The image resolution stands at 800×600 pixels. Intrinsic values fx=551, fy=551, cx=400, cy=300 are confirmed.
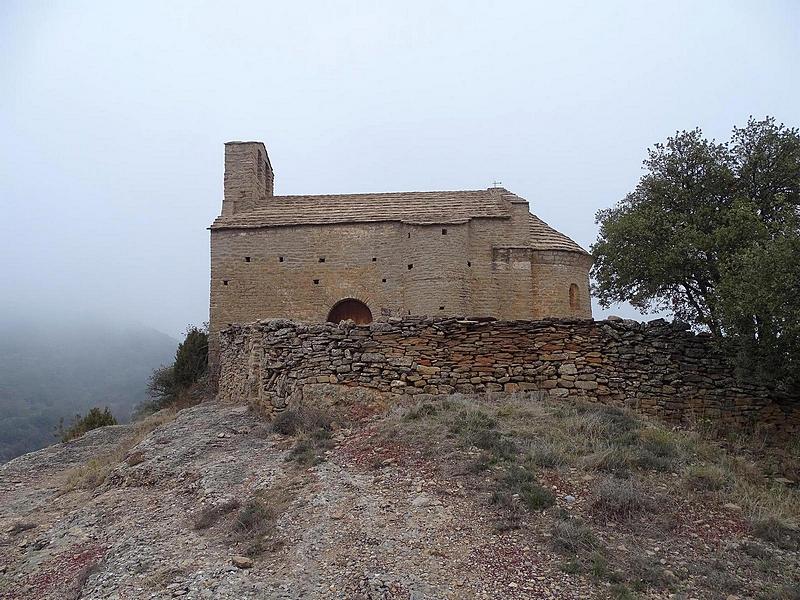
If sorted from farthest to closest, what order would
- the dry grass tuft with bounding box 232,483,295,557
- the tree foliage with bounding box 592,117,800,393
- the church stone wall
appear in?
the church stone wall
the tree foliage with bounding box 592,117,800,393
the dry grass tuft with bounding box 232,483,295,557

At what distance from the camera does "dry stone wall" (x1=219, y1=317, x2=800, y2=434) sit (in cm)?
934

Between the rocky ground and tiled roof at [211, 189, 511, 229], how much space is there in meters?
12.0

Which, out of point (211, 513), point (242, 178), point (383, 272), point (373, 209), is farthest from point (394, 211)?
point (211, 513)

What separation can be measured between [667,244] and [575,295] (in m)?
8.37

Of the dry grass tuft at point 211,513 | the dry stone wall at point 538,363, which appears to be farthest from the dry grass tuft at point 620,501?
the dry grass tuft at point 211,513

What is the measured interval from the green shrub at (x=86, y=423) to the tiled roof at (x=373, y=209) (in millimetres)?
7432

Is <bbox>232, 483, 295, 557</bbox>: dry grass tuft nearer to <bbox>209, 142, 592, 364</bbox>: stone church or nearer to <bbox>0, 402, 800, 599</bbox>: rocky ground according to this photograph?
<bbox>0, 402, 800, 599</bbox>: rocky ground

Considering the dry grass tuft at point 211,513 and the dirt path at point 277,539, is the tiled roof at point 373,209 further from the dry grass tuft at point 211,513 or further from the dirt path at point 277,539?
the dry grass tuft at point 211,513

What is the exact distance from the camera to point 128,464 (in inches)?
356

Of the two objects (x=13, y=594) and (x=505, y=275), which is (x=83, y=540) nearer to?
(x=13, y=594)

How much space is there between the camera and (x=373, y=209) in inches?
805

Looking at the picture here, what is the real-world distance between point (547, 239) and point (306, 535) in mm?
15870

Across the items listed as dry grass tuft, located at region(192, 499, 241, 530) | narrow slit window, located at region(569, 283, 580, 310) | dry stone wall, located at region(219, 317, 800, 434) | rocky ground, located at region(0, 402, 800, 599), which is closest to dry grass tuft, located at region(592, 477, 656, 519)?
rocky ground, located at region(0, 402, 800, 599)

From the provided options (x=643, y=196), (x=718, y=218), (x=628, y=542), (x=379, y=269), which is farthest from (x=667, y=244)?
(x=379, y=269)
